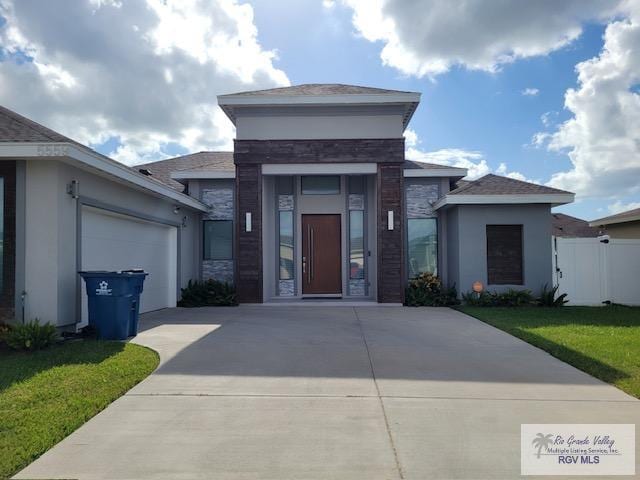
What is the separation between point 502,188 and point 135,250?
972 cm

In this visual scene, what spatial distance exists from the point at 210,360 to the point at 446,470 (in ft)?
13.1

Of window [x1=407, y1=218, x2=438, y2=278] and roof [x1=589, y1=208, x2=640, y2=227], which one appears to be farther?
roof [x1=589, y1=208, x2=640, y2=227]

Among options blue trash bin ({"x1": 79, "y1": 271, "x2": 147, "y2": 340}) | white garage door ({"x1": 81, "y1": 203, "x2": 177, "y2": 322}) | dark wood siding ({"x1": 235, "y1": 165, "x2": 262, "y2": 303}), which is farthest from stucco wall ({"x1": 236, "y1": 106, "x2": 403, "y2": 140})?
blue trash bin ({"x1": 79, "y1": 271, "x2": 147, "y2": 340})

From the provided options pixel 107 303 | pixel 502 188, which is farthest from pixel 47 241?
pixel 502 188

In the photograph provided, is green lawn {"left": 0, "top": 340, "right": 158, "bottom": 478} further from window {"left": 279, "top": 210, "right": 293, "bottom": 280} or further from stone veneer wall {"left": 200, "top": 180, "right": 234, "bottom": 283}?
window {"left": 279, "top": 210, "right": 293, "bottom": 280}

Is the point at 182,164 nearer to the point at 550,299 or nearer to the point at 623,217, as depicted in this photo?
the point at 550,299

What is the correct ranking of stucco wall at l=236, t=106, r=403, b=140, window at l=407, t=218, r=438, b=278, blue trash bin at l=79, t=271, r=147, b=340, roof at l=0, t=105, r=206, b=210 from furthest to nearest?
1. window at l=407, t=218, r=438, b=278
2. stucco wall at l=236, t=106, r=403, b=140
3. blue trash bin at l=79, t=271, r=147, b=340
4. roof at l=0, t=105, r=206, b=210

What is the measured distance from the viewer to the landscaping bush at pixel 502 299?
535 inches

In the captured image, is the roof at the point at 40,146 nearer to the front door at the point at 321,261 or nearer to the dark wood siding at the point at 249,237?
the dark wood siding at the point at 249,237

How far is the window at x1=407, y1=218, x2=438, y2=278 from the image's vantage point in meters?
15.2

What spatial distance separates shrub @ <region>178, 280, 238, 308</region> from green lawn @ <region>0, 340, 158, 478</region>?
20.5 ft

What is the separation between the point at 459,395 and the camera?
529 cm

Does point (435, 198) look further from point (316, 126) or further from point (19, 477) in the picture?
point (19, 477)

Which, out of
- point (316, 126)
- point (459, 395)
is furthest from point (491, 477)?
point (316, 126)
